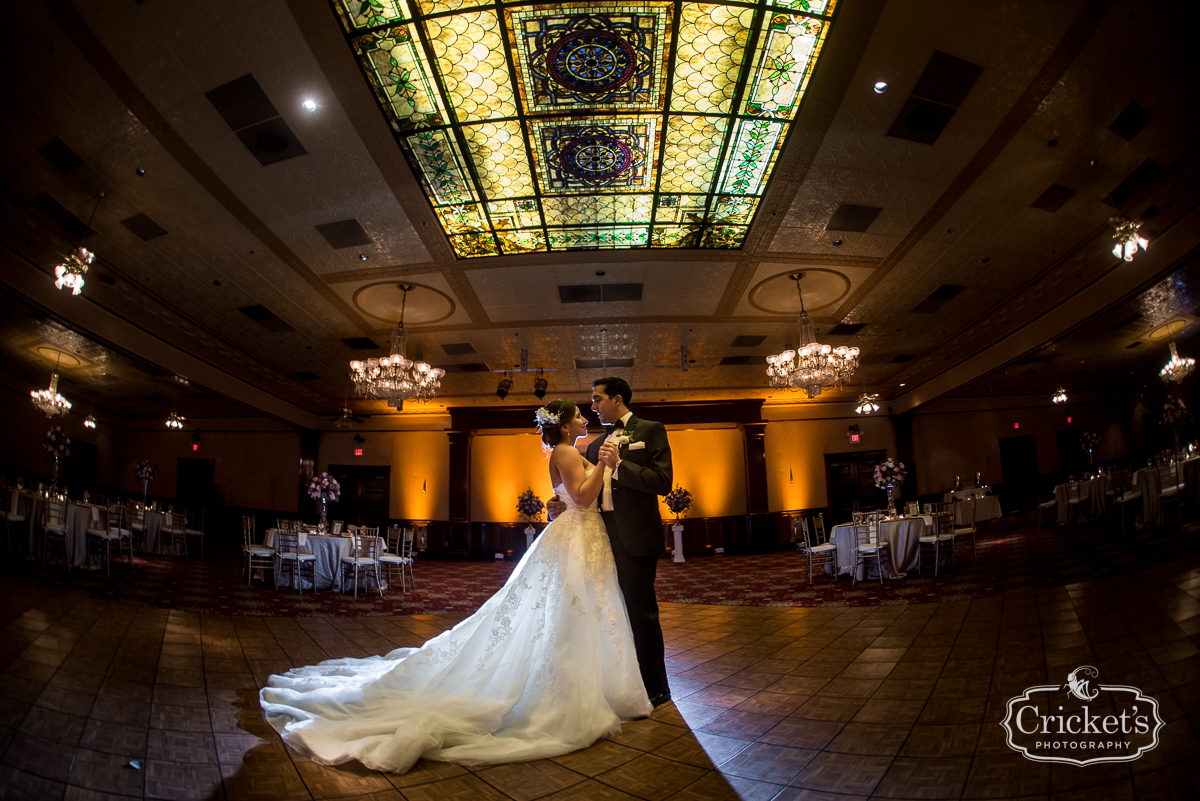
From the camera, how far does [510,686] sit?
2.26 m

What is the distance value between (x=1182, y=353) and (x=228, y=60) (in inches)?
625

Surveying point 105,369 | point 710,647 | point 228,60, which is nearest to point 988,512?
point 710,647

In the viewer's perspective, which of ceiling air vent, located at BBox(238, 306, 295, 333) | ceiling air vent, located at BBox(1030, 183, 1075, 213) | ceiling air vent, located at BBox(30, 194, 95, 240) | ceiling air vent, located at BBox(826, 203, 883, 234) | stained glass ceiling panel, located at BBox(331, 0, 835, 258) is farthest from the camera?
ceiling air vent, located at BBox(238, 306, 295, 333)

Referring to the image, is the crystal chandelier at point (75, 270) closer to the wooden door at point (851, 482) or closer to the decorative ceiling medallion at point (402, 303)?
the decorative ceiling medallion at point (402, 303)

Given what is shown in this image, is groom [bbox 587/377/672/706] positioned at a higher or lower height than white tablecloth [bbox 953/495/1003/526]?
higher

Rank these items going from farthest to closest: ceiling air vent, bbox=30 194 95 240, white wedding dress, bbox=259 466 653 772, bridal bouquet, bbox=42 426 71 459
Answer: bridal bouquet, bbox=42 426 71 459
ceiling air vent, bbox=30 194 95 240
white wedding dress, bbox=259 466 653 772

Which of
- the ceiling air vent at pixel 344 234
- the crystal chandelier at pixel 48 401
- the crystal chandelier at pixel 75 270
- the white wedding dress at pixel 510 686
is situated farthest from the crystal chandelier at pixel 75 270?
the crystal chandelier at pixel 48 401

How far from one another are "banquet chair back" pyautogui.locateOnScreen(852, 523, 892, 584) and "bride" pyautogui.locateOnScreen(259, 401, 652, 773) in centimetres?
580

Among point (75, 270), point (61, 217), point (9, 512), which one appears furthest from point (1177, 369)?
point (9, 512)

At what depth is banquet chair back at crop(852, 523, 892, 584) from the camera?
695cm

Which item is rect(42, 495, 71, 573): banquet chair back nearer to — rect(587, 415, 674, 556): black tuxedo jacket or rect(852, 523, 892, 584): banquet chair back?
rect(587, 415, 674, 556): black tuxedo jacket

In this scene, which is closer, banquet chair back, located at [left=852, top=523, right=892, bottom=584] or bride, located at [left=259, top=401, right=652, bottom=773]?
bride, located at [left=259, top=401, right=652, bottom=773]

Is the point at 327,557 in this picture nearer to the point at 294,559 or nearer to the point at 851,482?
the point at 294,559

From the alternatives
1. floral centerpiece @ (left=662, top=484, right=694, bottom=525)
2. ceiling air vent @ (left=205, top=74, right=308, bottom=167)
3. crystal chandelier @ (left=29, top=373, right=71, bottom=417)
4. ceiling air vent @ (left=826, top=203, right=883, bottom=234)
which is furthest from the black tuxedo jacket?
crystal chandelier @ (left=29, top=373, right=71, bottom=417)
